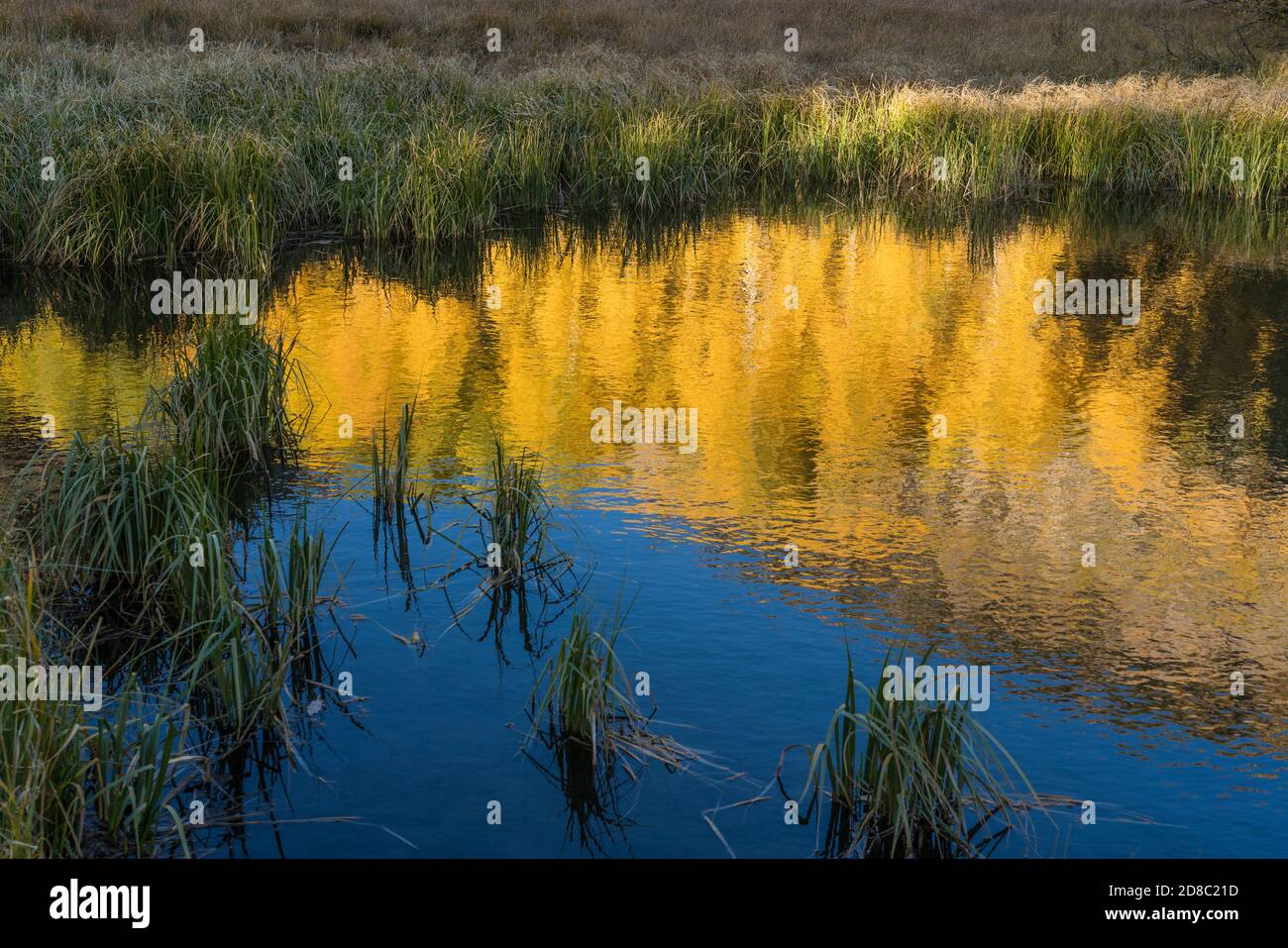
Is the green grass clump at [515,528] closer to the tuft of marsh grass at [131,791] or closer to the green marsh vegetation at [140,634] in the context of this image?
the green marsh vegetation at [140,634]

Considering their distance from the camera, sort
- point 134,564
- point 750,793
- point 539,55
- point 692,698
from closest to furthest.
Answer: point 750,793
point 692,698
point 134,564
point 539,55

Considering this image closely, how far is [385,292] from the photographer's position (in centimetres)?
1384

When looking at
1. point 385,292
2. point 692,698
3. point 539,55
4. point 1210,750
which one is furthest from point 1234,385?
point 539,55

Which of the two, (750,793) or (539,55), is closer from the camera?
(750,793)

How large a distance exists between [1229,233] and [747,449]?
36.2 feet

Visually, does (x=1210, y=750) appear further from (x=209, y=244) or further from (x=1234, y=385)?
(x=209, y=244)

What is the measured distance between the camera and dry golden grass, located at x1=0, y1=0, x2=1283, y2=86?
24953 mm

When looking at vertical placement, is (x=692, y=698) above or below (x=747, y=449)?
below

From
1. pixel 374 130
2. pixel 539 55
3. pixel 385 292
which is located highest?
pixel 539 55

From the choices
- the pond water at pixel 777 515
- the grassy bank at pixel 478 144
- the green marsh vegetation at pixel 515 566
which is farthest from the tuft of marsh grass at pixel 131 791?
the grassy bank at pixel 478 144

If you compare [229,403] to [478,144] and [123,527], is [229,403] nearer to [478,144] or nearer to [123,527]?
[123,527]

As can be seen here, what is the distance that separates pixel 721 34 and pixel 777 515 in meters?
24.4

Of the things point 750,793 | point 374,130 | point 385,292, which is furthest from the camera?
point 374,130

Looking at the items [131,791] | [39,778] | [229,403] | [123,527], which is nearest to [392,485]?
[229,403]
